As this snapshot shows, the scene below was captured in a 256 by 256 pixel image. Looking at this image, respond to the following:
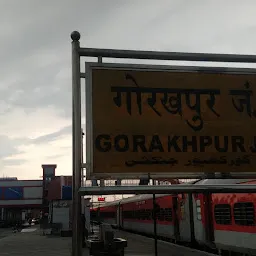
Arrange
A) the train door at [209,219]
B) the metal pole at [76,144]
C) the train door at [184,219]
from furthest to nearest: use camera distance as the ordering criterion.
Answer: the train door at [184,219] < the train door at [209,219] < the metal pole at [76,144]

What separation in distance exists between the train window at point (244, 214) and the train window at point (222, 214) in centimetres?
50

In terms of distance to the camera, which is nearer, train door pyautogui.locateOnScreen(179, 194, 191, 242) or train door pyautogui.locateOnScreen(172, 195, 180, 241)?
train door pyautogui.locateOnScreen(179, 194, 191, 242)

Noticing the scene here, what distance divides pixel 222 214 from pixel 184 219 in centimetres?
440

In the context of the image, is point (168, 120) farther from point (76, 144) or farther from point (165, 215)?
point (165, 215)

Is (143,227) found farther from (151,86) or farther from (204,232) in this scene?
(151,86)

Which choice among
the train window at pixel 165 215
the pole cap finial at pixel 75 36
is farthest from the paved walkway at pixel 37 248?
the pole cap finial at pixel 75 36

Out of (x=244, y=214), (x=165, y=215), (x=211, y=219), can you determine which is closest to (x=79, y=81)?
(x=244, y=214)

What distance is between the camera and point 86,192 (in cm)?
324

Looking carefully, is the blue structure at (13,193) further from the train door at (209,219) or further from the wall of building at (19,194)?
the train door at (209,219)

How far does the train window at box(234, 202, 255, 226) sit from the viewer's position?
13.2 metres

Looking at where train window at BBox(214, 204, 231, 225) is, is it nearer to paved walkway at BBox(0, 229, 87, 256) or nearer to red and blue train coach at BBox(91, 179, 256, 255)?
red and blue train coach at BBox(91, 179, 256, 255)

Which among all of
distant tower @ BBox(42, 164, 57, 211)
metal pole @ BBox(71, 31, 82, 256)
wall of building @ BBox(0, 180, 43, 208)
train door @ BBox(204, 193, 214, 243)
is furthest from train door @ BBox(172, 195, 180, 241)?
wall of building @ BBox(0, 180, 43, 208)

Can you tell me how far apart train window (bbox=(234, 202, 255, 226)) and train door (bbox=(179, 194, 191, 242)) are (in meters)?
4.60

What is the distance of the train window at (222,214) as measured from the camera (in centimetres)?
1470
